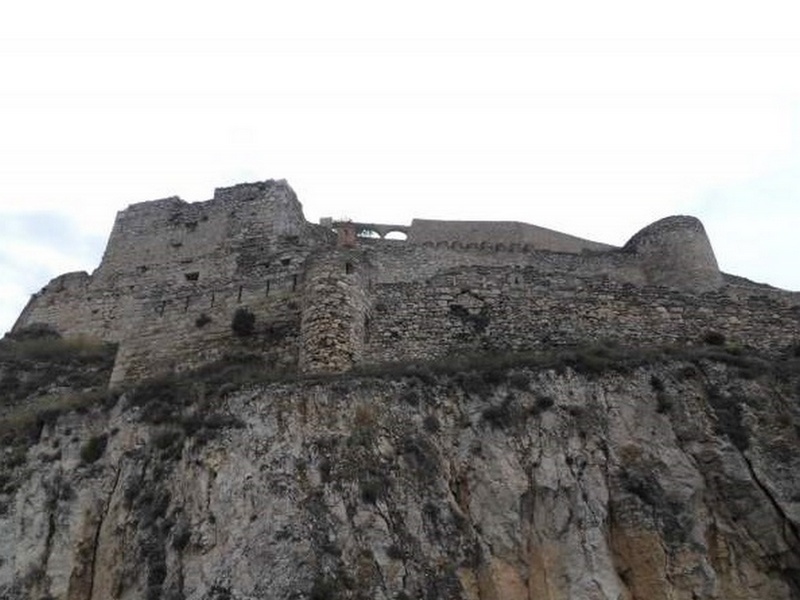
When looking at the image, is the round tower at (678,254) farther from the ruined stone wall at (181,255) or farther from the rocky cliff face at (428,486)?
the rocky cliff face at (428,486)

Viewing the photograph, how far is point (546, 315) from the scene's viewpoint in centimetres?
2155

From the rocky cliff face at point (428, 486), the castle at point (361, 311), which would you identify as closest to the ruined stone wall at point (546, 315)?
the castle at point (361, 311)

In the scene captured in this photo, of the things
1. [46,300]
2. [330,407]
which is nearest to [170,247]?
[46,300]

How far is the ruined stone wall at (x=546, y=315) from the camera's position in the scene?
2077 centimetres

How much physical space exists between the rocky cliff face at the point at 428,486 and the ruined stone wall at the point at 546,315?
2.17 m

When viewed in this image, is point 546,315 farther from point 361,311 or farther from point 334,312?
point 334,312

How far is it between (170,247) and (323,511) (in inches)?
767

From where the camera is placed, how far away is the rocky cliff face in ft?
47.8

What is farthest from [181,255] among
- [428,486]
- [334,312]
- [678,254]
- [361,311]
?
[428,486]

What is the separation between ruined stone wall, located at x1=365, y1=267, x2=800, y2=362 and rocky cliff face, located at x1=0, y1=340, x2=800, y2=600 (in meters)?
2.17

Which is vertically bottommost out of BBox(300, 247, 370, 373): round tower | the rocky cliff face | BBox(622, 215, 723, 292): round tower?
the rocky cliff face

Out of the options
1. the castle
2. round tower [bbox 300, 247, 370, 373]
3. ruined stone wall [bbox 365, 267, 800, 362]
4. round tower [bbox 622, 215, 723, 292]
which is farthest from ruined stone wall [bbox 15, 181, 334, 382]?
round tower [bbox 622, 215, 723, 292]

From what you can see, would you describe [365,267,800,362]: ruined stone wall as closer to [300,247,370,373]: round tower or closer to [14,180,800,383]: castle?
[14,180,800,383]: castle

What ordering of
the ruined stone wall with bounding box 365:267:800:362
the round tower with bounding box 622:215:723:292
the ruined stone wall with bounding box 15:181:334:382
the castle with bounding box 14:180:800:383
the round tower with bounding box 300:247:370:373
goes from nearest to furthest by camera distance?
the round tower with bounding box 300:247:370:373, the castle with bounding box 14:180:800:383, the ruined stone wall with bounding box 365:267:800:362, the ruined stone wall with bounding box 15:181:334:382, the round tower with bounding box 622:215:723:292
